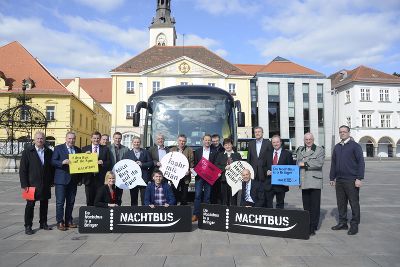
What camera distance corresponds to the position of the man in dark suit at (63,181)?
7.32 meters

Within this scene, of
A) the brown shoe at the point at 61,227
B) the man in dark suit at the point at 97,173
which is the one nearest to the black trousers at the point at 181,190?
the man in dark suit at the point at 97,173

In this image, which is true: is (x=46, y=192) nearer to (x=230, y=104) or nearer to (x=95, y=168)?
(x=95, y=168)

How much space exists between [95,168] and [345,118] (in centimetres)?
5838

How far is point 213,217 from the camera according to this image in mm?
7305

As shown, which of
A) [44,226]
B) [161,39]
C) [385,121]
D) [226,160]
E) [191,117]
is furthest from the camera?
[161,39]

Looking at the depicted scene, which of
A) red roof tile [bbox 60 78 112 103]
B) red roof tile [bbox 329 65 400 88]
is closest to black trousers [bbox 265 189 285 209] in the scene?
red roof tile [bbox 329 65 400 88]

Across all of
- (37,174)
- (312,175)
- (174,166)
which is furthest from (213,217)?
(37,174)

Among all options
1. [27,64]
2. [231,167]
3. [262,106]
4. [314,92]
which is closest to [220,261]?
[231,167]

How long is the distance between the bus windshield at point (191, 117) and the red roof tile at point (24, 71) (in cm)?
3415

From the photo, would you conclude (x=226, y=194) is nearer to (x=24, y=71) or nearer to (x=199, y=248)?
(x=199, y=248)

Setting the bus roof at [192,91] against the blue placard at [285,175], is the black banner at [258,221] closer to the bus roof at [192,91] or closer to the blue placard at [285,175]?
the blue placard at [285,175]

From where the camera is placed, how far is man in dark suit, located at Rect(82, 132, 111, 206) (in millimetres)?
7656

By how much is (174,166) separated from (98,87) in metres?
80.1

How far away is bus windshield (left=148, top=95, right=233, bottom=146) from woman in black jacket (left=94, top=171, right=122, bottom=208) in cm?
371
